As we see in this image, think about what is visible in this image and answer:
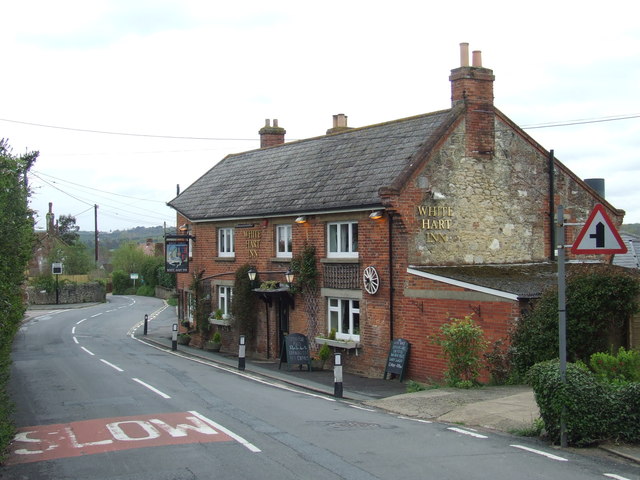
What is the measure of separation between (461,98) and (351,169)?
4280 millimetres

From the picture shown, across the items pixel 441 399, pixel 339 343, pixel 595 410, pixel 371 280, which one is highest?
pixel 371 280

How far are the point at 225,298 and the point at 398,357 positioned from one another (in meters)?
12.1

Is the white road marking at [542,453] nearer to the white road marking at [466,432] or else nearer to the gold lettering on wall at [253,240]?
the white road marking at [466,432]

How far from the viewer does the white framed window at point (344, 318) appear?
871 inches

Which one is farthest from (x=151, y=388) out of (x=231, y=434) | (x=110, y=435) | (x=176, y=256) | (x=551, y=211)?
(x=176, y=256)

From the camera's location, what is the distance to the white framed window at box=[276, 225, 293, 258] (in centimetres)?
2531

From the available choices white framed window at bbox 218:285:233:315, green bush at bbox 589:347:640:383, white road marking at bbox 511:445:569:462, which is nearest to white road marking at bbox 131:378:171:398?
white road marking at bbox 511:445:569:462

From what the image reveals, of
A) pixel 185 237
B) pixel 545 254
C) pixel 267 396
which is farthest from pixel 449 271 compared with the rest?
pixel 185 237

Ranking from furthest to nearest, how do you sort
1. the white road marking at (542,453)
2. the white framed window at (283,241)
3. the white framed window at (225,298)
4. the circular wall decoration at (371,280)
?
the white framed window at (225,298)
the white framed window at (283,241)
the circular wall decoration at (371,280)
the white road marking at (542,453)

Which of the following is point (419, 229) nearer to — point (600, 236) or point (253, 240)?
point (253, 240)

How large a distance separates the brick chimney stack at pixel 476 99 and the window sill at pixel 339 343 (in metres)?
6.66

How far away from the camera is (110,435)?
11469mm

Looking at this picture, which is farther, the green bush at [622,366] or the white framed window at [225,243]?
the white framed window at [225,243]

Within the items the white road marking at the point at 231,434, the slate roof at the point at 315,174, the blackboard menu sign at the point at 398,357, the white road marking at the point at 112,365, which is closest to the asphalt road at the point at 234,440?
the white road marking at the point at 231,434
